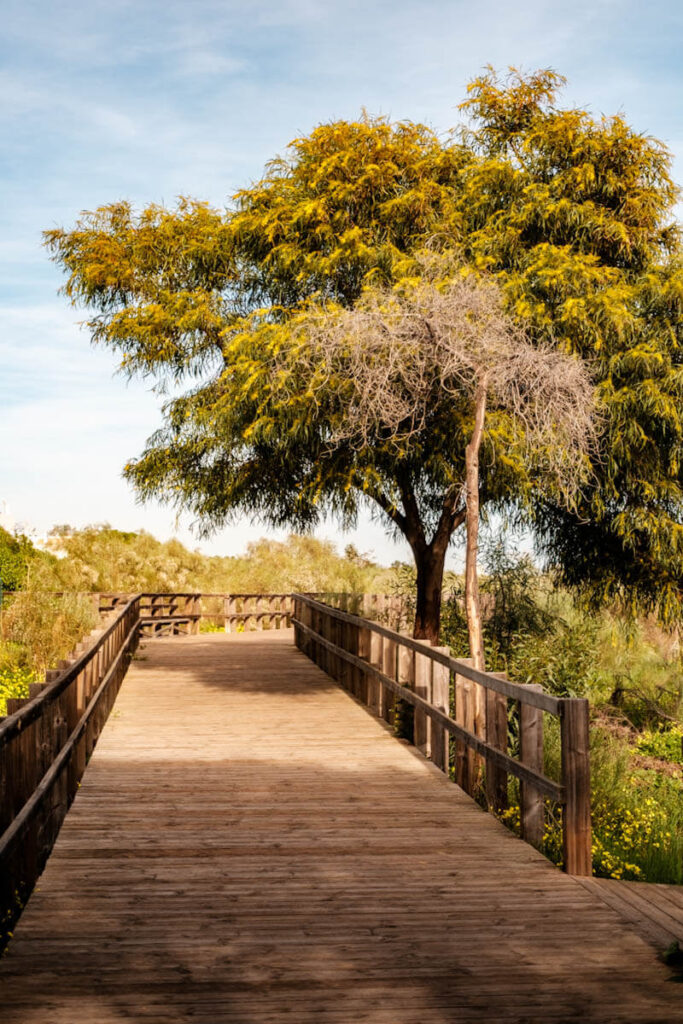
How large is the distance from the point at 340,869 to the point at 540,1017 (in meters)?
2.26

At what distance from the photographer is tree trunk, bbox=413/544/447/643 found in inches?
664

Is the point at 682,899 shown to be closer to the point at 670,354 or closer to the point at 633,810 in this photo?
the point at 633,810

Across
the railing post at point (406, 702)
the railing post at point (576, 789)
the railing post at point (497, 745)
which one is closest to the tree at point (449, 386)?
the railing post at point (406, 702)

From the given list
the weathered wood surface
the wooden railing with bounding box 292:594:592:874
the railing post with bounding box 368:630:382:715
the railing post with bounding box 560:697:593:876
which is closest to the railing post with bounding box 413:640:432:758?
the wooden railing with bounding box 292:594:592:874

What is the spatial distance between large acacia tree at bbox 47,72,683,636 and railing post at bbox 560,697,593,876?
7.76 m

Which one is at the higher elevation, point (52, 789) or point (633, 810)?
point (52, 789)

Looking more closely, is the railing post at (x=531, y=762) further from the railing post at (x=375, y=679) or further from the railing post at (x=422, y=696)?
the railing post at (x=375, y=679)

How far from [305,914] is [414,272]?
36.2 ft

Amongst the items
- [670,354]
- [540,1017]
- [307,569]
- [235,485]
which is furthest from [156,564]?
[540,1017]

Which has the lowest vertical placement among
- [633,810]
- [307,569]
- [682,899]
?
[633,810]

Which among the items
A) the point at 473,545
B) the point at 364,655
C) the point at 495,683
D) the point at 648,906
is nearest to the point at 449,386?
the point at 473,545

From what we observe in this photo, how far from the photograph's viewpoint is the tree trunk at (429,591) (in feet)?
55.3

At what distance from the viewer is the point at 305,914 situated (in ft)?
17.4

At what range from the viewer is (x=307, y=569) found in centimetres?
3628
